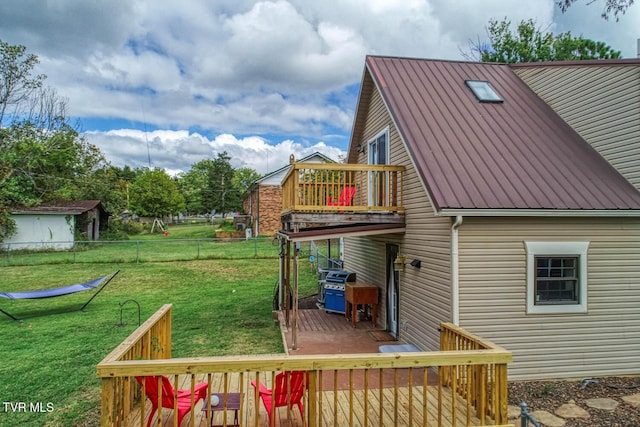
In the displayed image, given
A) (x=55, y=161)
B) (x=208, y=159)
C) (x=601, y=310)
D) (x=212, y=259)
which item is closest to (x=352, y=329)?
(x=601, y=310)

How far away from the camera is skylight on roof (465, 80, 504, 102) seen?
9.00m

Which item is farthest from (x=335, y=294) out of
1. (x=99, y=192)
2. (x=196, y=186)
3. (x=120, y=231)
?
(x=196, y=186)

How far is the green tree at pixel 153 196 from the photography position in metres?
40.2

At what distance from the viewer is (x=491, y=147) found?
24.4 feet

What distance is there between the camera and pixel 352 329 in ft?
30.1

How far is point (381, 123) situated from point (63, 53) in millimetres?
20017

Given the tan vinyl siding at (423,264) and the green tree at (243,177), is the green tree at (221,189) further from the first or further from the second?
the tan vinyl siding at (423,264)

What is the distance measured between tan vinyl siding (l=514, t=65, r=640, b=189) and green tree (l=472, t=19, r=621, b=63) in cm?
1657

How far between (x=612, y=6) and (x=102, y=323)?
39.2 feet

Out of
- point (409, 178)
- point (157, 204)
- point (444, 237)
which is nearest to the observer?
point (444, 237)

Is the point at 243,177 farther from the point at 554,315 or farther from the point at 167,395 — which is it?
the point at 167,395

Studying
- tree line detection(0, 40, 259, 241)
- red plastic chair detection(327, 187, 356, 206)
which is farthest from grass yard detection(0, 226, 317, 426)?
tree line detection(0, 40, 259, 241)

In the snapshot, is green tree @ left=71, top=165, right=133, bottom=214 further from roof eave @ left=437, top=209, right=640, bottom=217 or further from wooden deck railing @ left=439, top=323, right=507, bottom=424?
wooden deck railing @ left=439, top=323, right=507, bottom=424

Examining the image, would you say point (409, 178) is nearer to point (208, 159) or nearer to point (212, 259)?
point (212, 259)
